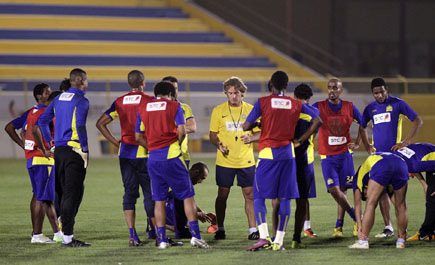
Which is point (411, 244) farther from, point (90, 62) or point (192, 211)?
point (90, 62)

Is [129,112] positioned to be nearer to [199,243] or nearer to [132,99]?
[132,99]

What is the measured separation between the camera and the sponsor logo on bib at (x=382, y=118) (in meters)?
9.57

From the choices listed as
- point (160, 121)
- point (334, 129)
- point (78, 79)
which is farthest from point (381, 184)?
point (78, 79)

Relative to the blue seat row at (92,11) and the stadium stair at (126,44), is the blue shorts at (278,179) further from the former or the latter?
the blue seat row at (92,11)

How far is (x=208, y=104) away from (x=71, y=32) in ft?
27.0

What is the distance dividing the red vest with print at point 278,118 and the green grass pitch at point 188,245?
1.21 metres

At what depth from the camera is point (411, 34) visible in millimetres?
35719

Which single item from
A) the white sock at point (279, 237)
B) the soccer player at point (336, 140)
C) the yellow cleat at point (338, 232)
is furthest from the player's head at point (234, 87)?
the yellow cleat at point (338, 232)

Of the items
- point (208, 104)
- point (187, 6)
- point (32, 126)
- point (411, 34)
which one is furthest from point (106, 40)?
point (32, 126)

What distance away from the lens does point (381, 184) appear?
825 cm

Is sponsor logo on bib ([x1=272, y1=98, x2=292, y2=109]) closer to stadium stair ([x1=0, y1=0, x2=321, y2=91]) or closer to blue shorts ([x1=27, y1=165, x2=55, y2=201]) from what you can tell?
blue shorts ([x1=27, y1=165, x2=55, y2=201])

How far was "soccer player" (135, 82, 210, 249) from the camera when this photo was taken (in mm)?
8273

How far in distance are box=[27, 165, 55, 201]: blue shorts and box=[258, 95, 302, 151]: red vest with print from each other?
9.00 ft

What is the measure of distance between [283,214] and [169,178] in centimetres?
130
